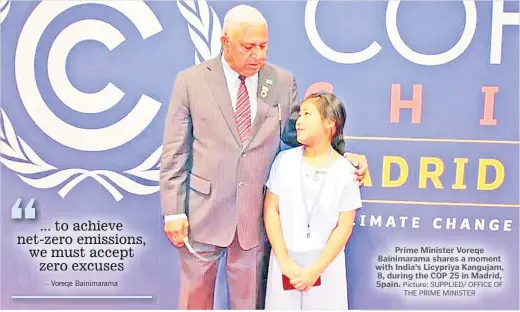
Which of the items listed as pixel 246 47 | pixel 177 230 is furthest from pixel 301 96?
pixel 177 230

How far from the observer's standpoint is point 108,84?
1490mm

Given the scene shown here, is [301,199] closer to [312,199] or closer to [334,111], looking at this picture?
[312,199]

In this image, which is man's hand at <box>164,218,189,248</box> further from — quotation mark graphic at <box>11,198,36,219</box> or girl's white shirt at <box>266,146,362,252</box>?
quotation mark graphic at <box>11,198,36,219</box>

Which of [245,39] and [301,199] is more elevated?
[245,39]

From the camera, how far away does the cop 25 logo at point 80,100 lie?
4.83 feet

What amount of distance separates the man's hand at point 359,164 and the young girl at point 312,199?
→ 2cm

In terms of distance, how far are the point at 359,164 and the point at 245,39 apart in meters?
0.44

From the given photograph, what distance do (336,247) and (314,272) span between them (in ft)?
0.28

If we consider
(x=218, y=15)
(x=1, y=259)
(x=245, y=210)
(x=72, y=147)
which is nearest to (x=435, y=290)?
(x=245, y=210)

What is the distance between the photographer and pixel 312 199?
148 cm

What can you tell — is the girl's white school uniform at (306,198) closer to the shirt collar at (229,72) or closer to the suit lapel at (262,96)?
the suit lapel at (262,96)

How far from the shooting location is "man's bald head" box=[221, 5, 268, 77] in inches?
56.8

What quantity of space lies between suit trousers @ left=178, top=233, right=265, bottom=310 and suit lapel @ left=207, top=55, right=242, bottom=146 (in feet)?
0.95

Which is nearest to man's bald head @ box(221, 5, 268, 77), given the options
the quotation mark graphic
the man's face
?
the man's face
